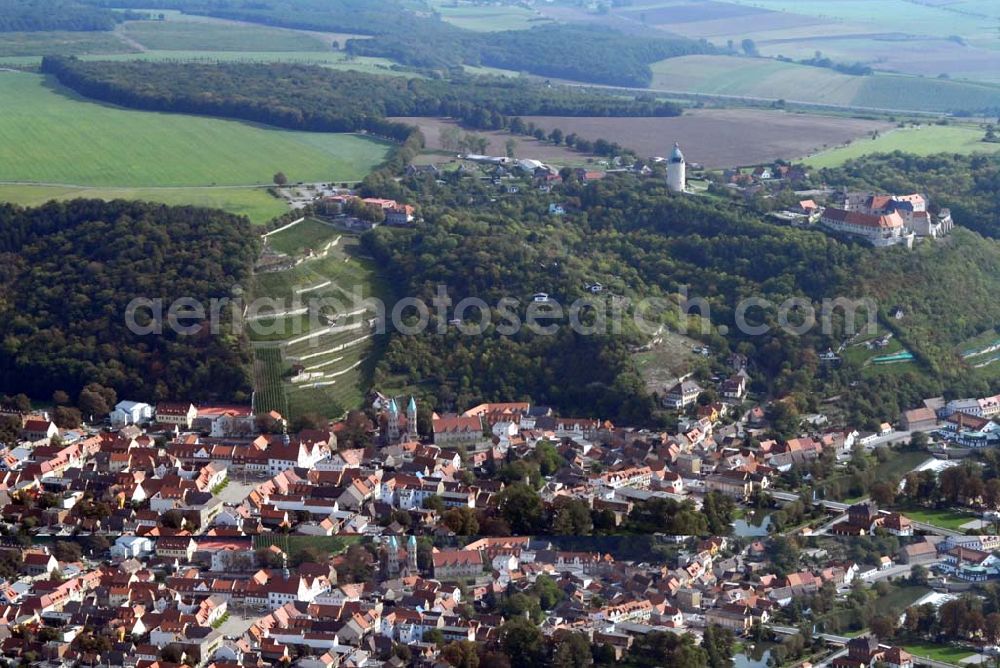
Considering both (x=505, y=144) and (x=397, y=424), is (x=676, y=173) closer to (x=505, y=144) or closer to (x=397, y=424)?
(x=505, y=144)

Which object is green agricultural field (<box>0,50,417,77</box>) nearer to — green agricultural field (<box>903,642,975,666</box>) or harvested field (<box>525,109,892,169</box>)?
harvested field (<box>525,109,892,169</box>)

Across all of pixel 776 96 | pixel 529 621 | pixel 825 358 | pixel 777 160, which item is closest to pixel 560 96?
pixel 776 96

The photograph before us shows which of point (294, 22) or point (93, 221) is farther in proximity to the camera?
point (294, 22)

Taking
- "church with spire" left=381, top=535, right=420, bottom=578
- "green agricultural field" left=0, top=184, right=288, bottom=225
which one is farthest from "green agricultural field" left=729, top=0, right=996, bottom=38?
"church with spire" left=381, top=535, right=420, bottom=578

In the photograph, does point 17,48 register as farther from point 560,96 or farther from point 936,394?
point 936,394

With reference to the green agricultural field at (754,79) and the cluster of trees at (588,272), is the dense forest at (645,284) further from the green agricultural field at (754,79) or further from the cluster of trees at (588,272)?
the green agricultural field at (754,79)

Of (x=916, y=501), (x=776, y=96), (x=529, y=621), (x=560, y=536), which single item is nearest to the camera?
(x=529, y=621)
